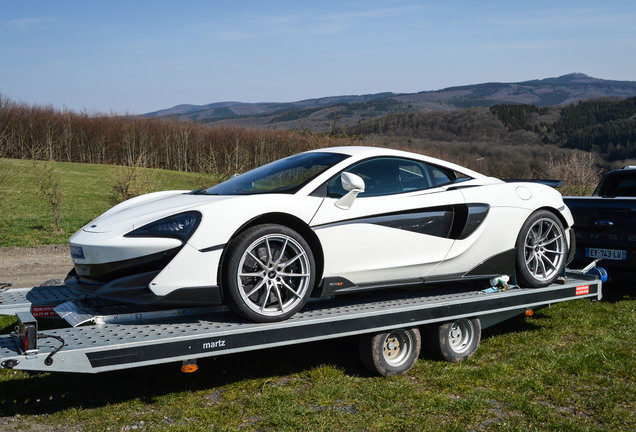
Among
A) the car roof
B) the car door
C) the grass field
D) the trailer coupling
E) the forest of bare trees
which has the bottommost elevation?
the grass field

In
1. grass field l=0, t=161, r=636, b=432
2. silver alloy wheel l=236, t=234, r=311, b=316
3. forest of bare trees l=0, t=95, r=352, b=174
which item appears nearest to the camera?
grass field l=0, t=161, r=636, b=432

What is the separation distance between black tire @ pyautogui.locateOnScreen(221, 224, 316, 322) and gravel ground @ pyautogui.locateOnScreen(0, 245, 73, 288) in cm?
620

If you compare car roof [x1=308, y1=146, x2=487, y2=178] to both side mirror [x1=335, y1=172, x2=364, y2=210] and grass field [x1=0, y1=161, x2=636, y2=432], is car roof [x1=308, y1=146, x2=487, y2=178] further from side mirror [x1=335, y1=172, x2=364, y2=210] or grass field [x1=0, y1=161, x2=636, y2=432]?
grass field [x1=0, y1=161, x2=636, y2=432]

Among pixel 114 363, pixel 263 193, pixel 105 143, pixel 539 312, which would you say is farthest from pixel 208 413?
pixel 105 143

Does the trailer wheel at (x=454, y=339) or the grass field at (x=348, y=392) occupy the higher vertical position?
the trailer wheel at (x=454, y=339)

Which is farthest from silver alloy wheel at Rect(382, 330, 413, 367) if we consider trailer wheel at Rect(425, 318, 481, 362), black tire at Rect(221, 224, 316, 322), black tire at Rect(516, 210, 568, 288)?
black tire at Rect(516, 210, 568, 288)

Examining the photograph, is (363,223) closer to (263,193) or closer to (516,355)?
(263,193)

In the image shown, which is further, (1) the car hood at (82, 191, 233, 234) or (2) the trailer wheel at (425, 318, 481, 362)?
(2) the trailer wheel at (425, 318, 481, 362)

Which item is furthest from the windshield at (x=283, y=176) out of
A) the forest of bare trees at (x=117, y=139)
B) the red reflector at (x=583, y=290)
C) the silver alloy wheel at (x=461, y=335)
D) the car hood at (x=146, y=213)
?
the forest of bare trees at (x=117, y=139)

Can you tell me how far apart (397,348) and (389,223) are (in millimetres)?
1159

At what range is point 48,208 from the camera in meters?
23.7

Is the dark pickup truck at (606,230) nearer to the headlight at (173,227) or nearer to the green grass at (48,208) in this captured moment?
the headlight at (173,227)

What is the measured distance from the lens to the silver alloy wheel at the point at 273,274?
4.67 metres

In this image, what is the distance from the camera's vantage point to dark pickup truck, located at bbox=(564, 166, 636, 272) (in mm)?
7637
